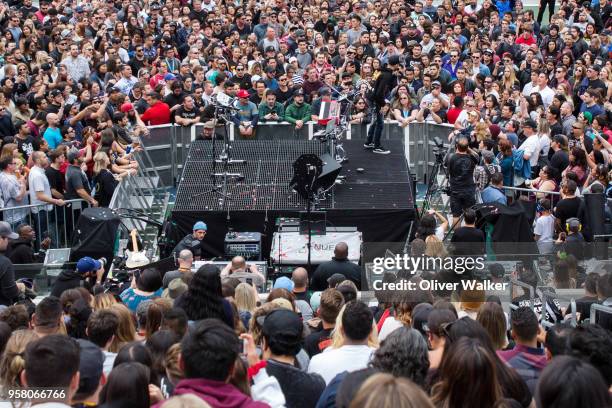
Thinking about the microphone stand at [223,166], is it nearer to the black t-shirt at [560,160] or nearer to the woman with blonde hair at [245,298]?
the black t-shirt at [560,160]

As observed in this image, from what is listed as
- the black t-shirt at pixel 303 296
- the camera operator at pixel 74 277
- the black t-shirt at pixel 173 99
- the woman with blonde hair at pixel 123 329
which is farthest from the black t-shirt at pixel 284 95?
the woman with blonde hair at pixel 123 329

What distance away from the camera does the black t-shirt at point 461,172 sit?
14.0 m

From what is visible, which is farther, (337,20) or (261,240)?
(337,20)

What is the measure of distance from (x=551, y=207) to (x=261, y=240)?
3922 mm

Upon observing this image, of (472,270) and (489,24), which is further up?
(489,24)

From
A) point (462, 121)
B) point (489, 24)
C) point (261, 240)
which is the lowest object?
point (261, 240)

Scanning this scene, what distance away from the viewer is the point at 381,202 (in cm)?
1499

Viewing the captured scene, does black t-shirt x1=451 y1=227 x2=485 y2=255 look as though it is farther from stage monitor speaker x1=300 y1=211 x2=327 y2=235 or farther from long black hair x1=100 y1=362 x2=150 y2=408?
long black hair x1=100 y1=362 x2=150 y2=408

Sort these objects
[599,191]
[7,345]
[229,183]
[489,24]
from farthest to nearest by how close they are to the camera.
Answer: [489,24], [229,183], [599,191], [7,345]

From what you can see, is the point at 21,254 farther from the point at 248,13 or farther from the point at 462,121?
the point at 248,13

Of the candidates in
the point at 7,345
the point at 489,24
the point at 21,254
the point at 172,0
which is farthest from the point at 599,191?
the point at 172,0

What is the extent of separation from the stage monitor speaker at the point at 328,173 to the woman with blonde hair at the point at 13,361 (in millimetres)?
8534

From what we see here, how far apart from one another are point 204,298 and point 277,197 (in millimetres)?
8021

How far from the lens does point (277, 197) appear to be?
1495cm
